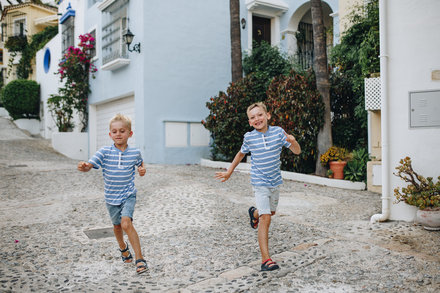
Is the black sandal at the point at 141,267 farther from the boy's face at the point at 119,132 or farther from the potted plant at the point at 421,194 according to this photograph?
the potted plant at the point at 421,194

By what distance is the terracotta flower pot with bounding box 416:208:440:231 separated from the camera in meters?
4.33

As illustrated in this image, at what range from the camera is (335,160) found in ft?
26.7

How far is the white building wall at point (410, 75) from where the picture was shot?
4.67 metres

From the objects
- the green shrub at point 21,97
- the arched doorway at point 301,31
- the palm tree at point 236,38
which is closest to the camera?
the palm tree at point 236,38

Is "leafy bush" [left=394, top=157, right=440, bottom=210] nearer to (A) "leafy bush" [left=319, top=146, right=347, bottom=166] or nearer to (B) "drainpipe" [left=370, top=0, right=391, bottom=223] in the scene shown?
(B) "drainpipe" [left=370, top=0, right=391, bottom=223]

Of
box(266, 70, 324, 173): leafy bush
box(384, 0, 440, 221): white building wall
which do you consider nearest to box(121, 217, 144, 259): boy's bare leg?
box(384, 0, 440, 221): white building wall

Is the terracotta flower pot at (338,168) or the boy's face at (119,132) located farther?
the terracotta flower pot at (338,168)

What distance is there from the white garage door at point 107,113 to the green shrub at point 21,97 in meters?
6.55

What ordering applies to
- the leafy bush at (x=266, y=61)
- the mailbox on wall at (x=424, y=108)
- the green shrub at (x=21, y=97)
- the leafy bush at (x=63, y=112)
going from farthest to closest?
the green shrub at (x=21, y=97) → the leafy bush at (x=63, y=112) → the leafy bush at (x=266, y=61) → the mailbox on wall at (x=424, y=108)

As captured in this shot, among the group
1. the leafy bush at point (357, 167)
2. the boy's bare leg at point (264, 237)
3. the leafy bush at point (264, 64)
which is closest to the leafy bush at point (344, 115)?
the leafy bush at point (357, 167)

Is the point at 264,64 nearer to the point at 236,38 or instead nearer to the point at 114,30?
the point at 236,38

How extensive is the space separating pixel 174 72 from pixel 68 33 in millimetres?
7407

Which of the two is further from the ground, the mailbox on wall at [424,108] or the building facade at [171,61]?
the building facade at [171,61]

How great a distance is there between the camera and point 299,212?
18.3 ft
